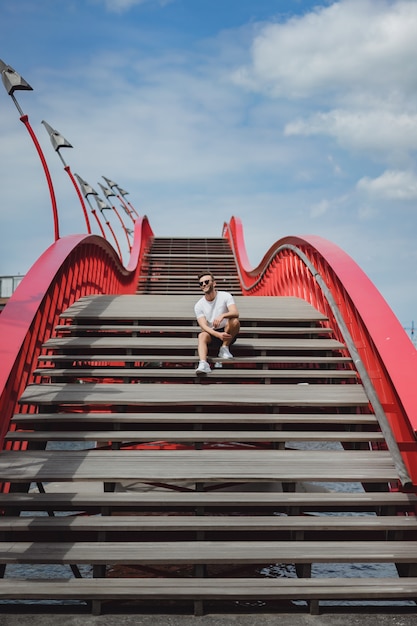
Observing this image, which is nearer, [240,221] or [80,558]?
[80,558]

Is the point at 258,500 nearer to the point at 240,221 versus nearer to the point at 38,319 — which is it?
the point at 38,319

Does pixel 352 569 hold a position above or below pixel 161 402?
below

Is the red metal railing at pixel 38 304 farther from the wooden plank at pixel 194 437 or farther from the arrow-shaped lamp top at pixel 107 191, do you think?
the arrow-shaped lamp top at pixel 107 191

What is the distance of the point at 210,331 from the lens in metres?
5.58

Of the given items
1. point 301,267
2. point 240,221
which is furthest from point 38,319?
point 240,221

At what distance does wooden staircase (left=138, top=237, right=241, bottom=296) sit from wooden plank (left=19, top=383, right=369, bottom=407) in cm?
1073

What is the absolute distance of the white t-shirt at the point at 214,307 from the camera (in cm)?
582

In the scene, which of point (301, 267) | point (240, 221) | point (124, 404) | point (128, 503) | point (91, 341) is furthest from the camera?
point (240, 221)

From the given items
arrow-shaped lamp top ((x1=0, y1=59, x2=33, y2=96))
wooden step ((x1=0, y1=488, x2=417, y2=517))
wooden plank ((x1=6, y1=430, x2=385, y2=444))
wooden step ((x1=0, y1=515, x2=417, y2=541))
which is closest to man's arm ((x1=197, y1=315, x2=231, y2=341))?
wooden plank ((x1=6, y1=430, x2=385, y2=444))

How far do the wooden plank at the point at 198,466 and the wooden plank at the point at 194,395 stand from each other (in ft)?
1.77

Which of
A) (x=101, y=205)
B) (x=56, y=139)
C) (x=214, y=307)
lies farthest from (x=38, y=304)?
(x=101, y=205)

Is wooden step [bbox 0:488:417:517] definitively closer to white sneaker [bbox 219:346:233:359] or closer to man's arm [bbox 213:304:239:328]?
white sneaker [bbox 219:346:233:359]

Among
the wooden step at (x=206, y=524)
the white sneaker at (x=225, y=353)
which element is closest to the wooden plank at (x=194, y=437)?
the wooden step at (x=206, y=524)

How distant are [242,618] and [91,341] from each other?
342 cm
